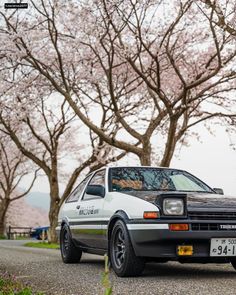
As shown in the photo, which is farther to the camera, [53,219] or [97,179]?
[53,219]

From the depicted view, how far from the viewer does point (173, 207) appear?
7.00 meters

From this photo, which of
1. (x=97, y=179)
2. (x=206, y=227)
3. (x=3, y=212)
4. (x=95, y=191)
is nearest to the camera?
(x=206, y=227)

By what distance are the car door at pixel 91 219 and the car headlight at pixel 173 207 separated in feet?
5.05

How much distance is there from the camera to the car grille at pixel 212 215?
7.05 meters

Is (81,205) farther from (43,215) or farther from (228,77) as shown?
(43,215)

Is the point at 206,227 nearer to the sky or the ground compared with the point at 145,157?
nearer to the ground

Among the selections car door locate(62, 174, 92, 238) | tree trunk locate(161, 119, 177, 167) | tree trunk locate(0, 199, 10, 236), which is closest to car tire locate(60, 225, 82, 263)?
car door locate(62, 174, 92, 238)

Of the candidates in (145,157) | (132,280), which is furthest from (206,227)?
(145,157)

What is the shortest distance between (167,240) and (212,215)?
648 mm

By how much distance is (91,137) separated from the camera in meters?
25.9

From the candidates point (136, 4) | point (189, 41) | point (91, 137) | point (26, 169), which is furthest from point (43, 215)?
point (136, 4)

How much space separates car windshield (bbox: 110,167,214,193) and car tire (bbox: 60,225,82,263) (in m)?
1.79

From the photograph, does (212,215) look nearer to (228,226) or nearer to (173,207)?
(228,226)

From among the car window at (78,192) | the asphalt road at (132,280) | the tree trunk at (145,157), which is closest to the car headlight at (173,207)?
the asphalt road at (132,280)
